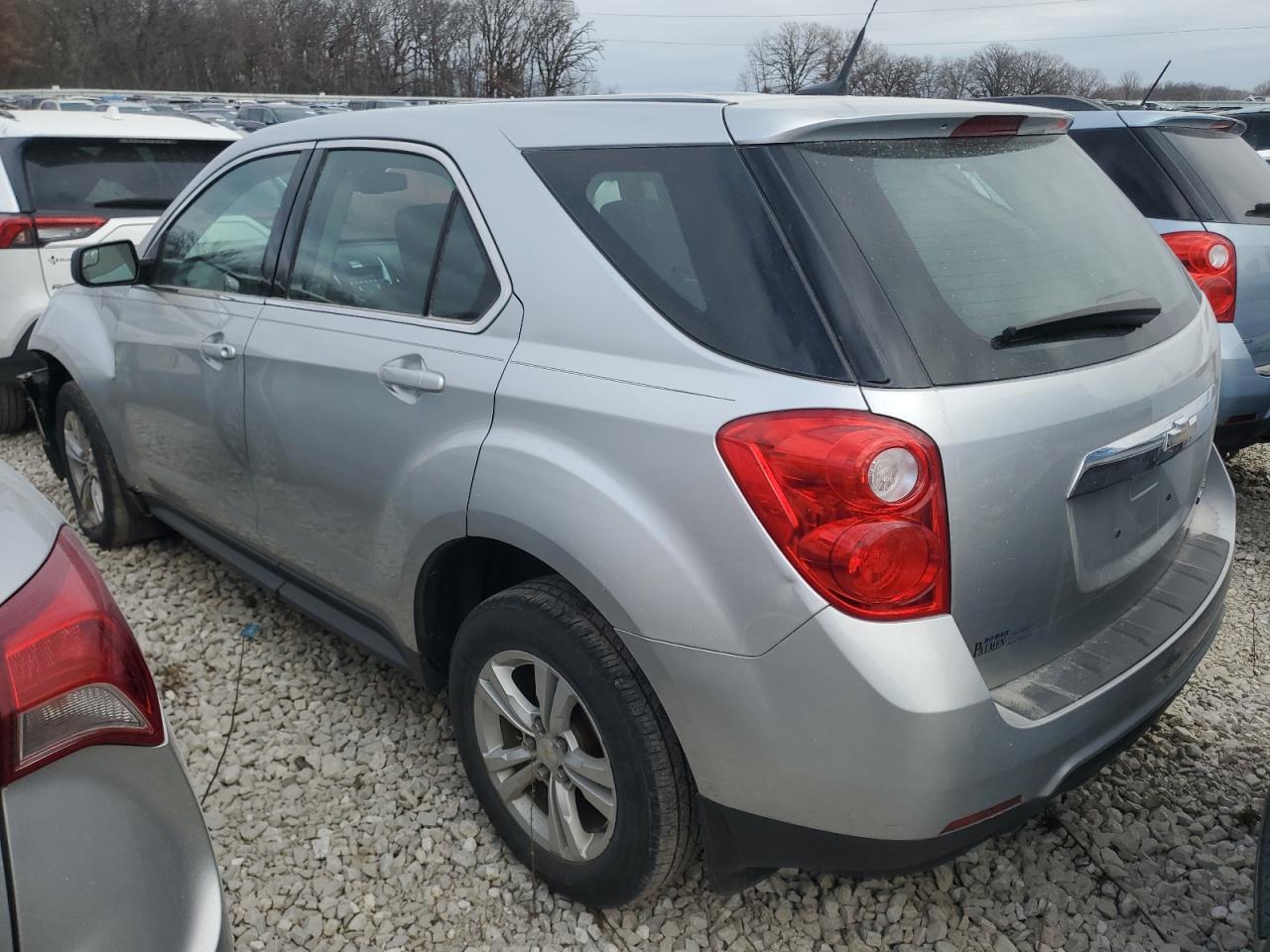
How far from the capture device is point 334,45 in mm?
78375

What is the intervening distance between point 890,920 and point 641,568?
3.69 feet

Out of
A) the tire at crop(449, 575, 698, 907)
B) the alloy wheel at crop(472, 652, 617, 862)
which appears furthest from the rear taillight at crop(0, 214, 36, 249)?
the alloy wheel at crop(472, 652, 617, 862)

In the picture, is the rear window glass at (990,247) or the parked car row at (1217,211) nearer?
the rear window glass at (990,247)

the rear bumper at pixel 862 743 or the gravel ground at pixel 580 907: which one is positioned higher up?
the rear bumper at pixel 862 743

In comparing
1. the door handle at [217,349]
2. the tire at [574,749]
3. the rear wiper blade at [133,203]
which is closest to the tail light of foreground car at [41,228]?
the rear wiper blade at [133,203]

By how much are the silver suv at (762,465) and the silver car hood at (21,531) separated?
822 mm

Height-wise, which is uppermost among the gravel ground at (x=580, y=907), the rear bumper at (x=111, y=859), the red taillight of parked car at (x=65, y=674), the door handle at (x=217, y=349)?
the red taillight of parked car at (x=65, y=674)

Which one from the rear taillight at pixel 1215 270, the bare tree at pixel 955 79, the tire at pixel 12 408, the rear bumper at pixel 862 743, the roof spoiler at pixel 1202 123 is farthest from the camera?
the bare tree at pixel 955 79

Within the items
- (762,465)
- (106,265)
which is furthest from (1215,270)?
(106,265)

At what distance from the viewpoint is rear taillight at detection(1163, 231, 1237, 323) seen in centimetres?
411

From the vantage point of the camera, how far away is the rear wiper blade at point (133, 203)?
567 centimetres

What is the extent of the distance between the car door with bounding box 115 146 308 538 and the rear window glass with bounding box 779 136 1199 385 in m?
1.82

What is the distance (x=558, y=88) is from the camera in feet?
233

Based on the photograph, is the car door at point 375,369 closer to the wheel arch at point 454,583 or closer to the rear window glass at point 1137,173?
the wheel arch at point 454,583
